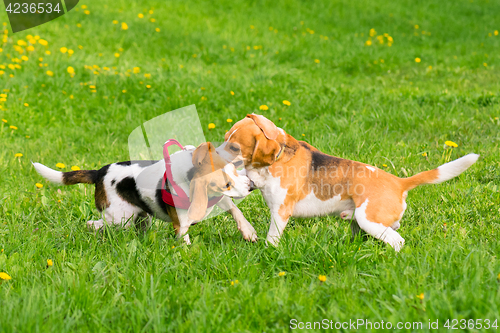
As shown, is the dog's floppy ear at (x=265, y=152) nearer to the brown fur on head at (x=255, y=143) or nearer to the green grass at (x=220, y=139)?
the brown fur on head at (x=255, y=143)

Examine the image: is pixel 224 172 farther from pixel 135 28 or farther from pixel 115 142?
pixel 135 28

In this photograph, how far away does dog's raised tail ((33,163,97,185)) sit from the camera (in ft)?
11.4

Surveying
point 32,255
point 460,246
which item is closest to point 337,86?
point 460,246

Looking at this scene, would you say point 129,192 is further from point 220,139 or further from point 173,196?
point 220,139

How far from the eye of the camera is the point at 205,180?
116 inches

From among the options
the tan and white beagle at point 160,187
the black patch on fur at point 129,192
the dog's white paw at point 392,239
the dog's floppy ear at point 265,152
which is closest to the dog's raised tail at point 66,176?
the tan and white beagle at point 160,187

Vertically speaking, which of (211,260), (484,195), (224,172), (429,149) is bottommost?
(429,149)

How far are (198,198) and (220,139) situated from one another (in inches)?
112

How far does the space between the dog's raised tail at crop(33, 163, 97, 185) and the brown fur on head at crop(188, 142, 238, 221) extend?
3.62 feet

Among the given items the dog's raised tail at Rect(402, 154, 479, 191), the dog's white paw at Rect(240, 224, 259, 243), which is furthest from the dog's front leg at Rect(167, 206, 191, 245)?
the dog's raised tail at Rect(402, 154, 479, 191)

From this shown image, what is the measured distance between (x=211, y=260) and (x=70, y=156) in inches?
129

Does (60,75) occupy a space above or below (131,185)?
below

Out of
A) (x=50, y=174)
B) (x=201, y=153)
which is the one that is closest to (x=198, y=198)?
(x=201, y=153)

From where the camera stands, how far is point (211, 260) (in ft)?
9.18
